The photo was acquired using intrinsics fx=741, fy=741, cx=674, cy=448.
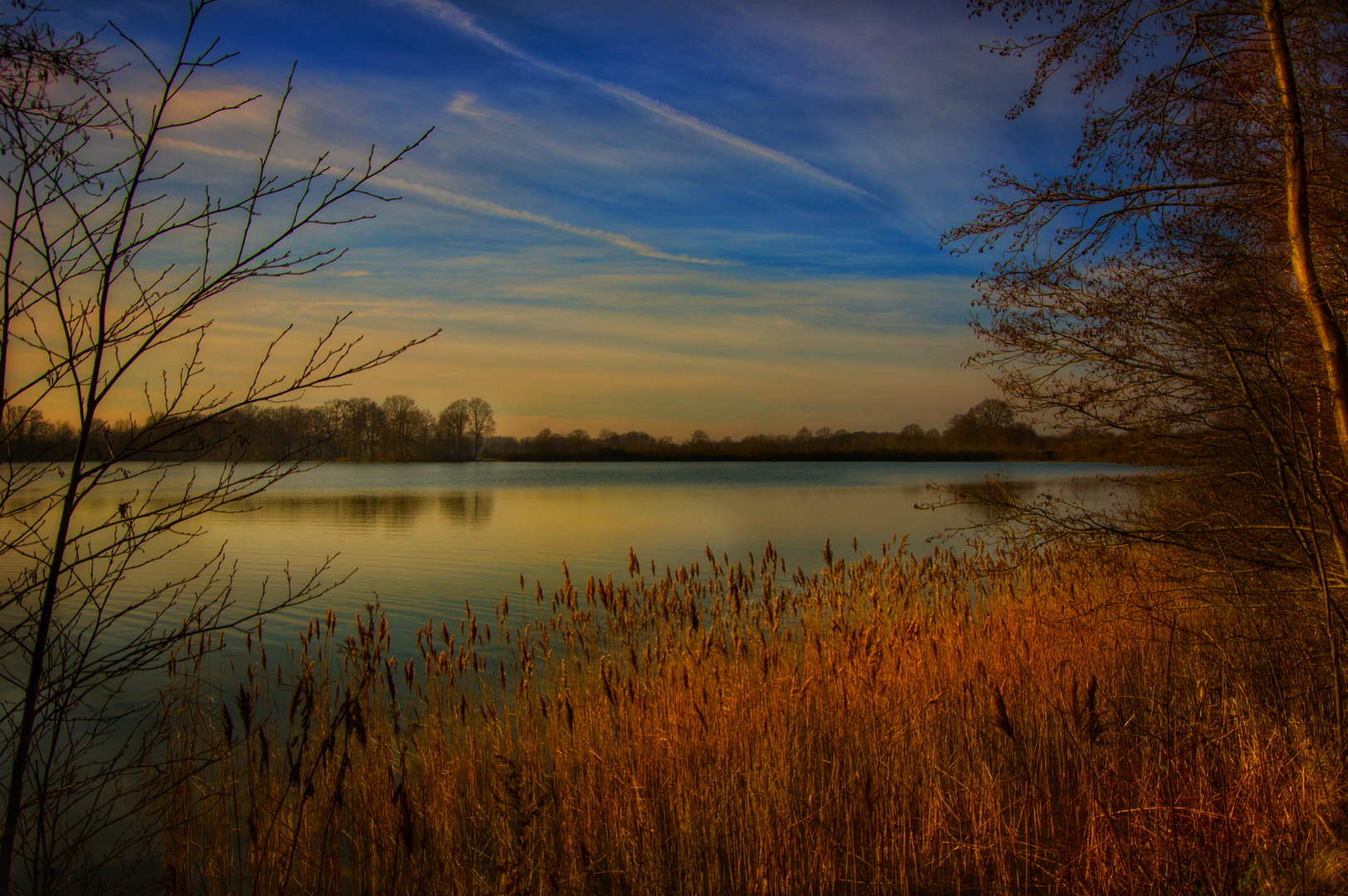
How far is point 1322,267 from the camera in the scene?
5.32m

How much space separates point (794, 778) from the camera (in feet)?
14.3

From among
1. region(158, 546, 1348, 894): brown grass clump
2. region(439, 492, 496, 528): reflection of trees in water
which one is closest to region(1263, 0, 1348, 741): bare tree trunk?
region(158, 546, 1348, 894): brown grass clump

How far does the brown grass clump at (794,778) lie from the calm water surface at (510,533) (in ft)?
5.63

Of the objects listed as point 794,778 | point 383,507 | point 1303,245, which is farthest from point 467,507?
point 1303,245

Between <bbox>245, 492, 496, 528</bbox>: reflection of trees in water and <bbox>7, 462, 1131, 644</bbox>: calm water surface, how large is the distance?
0.28 ft

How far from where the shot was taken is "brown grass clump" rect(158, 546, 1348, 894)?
3.38 meters

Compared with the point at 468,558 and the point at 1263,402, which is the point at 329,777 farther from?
the point at 468,558

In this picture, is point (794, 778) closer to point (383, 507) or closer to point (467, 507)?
point (467, 507)

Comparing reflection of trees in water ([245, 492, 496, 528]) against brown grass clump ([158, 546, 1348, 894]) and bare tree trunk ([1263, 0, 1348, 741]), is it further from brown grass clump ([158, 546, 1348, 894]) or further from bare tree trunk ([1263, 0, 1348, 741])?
bare tree trunk ([1263, 0, 1348, 741])

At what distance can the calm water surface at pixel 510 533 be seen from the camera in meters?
12.9

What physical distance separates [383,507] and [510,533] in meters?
11.0

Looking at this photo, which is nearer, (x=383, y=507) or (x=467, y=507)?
(x=467, y=507)

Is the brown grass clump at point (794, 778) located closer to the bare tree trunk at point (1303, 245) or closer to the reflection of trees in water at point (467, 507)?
the bare tree trunk at point (1303, 245)

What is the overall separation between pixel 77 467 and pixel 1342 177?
897cm
